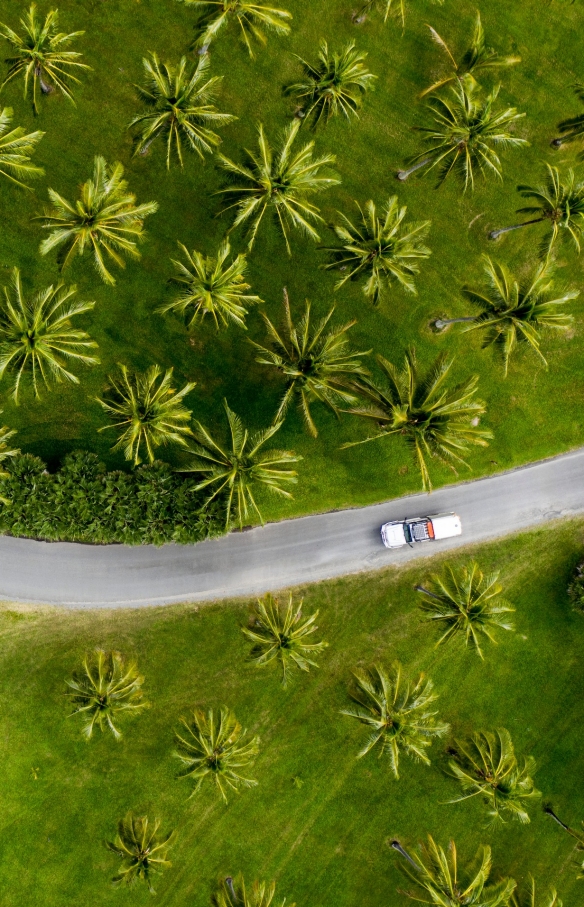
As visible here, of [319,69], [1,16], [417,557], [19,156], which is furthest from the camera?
[417,557]

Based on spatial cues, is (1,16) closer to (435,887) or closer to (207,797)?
(207,797)

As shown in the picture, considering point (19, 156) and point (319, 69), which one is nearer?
point (19, 156)

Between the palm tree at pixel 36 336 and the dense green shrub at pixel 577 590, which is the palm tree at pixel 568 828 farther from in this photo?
the palm tree at pixel 36 336

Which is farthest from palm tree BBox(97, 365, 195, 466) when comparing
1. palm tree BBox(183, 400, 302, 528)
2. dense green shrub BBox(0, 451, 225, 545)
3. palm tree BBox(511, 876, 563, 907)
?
palm tree BBox(511, 876, 563, 907)

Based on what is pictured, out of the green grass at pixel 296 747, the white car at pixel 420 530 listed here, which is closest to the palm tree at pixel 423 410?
the white car at pixel 420 530

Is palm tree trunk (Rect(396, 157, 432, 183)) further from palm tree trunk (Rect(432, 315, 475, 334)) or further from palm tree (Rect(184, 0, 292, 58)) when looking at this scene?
palm tree (Rect(184, 0, 292, 58))

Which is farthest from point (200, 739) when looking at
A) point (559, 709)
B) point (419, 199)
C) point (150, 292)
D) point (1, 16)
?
point (1, 16)
